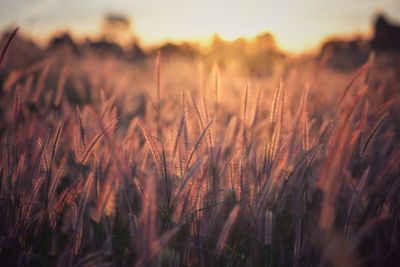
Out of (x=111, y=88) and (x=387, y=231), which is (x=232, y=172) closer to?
(x=387, y=231)

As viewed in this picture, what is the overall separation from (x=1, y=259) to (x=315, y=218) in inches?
32.7

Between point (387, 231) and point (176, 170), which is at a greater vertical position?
point (176, 170)

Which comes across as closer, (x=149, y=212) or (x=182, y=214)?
(x=149, y=212)

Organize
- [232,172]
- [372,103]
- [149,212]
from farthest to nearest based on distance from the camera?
[372,103] → [232,172] → [149,212]

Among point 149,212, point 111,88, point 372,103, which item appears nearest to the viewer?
point 149,212

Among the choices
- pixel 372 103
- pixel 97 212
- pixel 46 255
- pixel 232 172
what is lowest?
pixel 46 255

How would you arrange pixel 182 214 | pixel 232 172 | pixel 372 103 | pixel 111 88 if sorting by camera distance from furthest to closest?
1. pixel 111 88
2. pixel 372 103
3. pixel 232 172
4. pixel 182 214

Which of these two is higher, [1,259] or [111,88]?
[111,88]

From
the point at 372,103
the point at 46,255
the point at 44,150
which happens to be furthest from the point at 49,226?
the point at 372,103

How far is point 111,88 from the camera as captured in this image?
3.75 m

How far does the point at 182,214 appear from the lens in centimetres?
75

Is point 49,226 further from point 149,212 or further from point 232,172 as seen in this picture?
point 232,172

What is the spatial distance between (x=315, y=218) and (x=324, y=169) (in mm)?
324

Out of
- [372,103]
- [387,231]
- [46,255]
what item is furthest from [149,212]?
[372,103]
